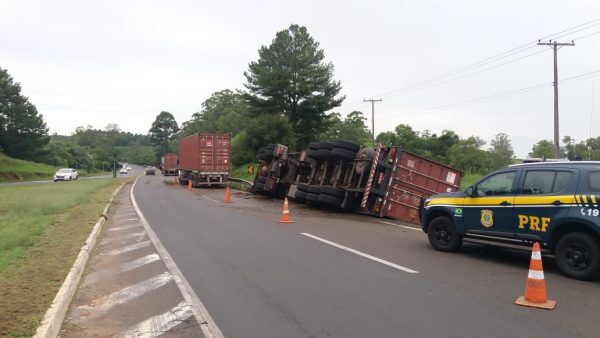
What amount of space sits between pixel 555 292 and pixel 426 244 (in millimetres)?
4030

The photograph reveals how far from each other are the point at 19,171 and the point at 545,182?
68.4 m

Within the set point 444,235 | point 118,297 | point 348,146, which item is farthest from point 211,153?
point 118,297

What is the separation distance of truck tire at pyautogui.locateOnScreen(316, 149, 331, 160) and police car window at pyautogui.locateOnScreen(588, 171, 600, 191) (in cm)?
1150

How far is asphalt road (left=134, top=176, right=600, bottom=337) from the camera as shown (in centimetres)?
524

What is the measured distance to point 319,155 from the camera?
18.9 meters

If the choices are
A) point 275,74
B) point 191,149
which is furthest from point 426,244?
point 275,74

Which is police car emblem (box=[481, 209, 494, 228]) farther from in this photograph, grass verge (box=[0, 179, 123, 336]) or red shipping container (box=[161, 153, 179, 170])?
red shipping container (box=[161, 153, 179, 170])

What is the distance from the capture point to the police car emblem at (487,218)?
8.67 meters

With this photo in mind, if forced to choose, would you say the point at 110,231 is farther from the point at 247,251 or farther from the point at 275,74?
Result: the point at 275,74

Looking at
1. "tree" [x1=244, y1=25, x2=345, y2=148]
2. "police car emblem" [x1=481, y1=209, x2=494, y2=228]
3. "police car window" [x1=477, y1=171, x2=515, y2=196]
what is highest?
"tree" [x1=244, y1=25, x2=345, y2=148]

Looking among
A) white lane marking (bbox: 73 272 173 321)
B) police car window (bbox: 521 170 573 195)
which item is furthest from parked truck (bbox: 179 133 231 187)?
police car window (bbox: 521 170 573 195)

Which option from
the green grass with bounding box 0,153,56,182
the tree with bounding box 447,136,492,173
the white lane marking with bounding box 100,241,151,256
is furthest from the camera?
the tree with bounding box 447,136,492,173

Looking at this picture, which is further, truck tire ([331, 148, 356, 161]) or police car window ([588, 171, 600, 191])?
truck tire ([331, 148, 356, 161])

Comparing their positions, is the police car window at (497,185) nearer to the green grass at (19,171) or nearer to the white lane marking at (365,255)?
the white lane marking at (365,255)
